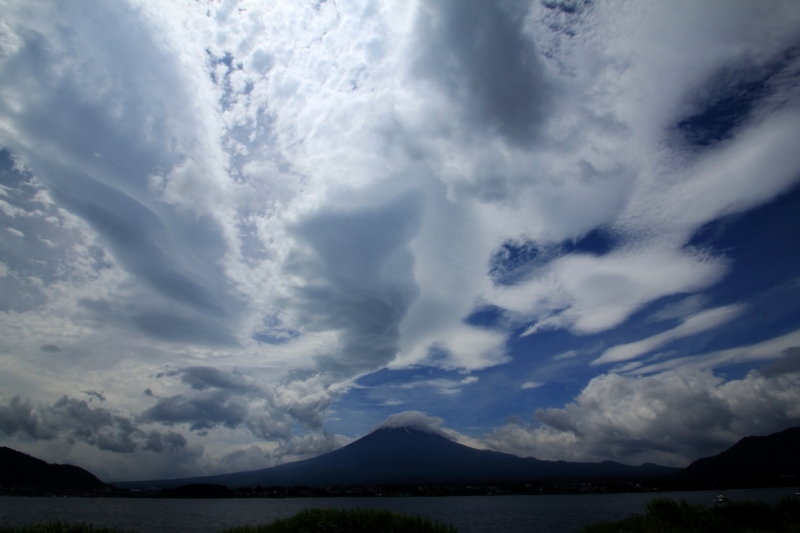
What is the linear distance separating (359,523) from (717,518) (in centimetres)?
2275

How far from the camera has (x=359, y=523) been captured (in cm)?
2688

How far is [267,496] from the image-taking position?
191375 millimetres

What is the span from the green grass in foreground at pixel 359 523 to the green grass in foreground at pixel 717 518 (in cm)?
1411

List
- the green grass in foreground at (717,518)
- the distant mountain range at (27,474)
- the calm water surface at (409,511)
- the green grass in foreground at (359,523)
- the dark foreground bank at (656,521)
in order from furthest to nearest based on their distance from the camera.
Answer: the distant mountain range at (27,474)
the calm water surface at (409,511)
the green grass in foreground at (717,518)
the dark foreground bank at (656,521)
the green grass in foreground at (359,523)

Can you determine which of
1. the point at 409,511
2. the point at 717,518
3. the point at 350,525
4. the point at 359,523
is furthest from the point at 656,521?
the point at 409,511

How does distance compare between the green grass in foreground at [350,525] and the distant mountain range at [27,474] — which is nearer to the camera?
the green grass in foreground at [350,525]

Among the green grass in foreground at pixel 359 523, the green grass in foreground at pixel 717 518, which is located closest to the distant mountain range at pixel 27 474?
the green grass in foreground at pixel 359 523

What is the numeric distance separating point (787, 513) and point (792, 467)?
244m

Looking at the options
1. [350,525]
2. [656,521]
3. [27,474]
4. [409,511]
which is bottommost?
[656,521]

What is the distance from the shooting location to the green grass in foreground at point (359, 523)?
25328mm

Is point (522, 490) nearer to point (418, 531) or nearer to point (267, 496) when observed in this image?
point (267, 496)

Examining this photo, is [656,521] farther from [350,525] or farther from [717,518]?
[350,525]

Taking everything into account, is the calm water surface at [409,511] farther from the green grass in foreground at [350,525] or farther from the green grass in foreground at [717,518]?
the green grass in foreground at [717,518]

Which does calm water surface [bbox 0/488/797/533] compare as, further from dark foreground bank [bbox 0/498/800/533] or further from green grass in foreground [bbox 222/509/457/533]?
dark foreground bank [bbox 0/498/800/533]
